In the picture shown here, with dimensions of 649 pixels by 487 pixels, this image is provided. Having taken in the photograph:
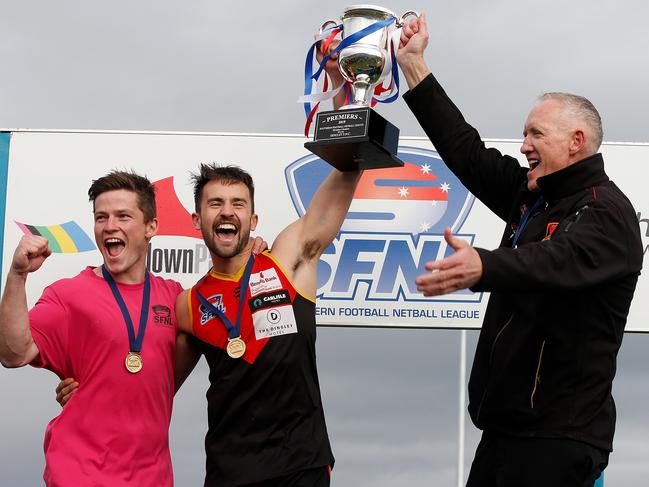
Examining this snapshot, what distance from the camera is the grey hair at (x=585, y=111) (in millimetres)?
3674

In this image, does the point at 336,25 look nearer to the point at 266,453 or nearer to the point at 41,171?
the point at 266,453

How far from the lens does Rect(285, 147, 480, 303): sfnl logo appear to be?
21.0ft

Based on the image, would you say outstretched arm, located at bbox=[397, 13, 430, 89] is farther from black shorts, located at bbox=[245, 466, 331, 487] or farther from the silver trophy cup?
black shorts, located at bbox=[245, 466, 331, 487]

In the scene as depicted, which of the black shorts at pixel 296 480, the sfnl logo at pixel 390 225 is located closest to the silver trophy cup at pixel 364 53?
the black shorts at pixel 296 480

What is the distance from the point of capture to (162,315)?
13.3 ft

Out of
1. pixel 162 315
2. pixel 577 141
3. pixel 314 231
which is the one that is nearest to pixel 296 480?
pixel 162 315

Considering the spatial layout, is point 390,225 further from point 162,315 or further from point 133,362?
point 133,362

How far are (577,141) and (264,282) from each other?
134 cm

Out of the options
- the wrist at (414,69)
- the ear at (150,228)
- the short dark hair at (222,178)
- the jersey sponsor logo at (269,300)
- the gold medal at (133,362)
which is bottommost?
the gold medal at (133,362)

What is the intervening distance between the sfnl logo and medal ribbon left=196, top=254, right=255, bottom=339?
2.40 meters

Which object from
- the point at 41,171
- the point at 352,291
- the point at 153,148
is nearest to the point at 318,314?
the point at 352,291

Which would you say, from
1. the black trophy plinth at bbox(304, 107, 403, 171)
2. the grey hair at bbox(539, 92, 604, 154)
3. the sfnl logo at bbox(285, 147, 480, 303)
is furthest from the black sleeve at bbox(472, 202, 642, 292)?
the sfnl logo at bbox(285, 147, 480, 303)

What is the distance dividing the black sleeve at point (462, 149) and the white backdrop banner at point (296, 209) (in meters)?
2.32

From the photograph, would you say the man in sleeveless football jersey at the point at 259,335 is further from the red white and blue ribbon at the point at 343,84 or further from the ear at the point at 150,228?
the red white and blue ribbon at the point at 343,84
